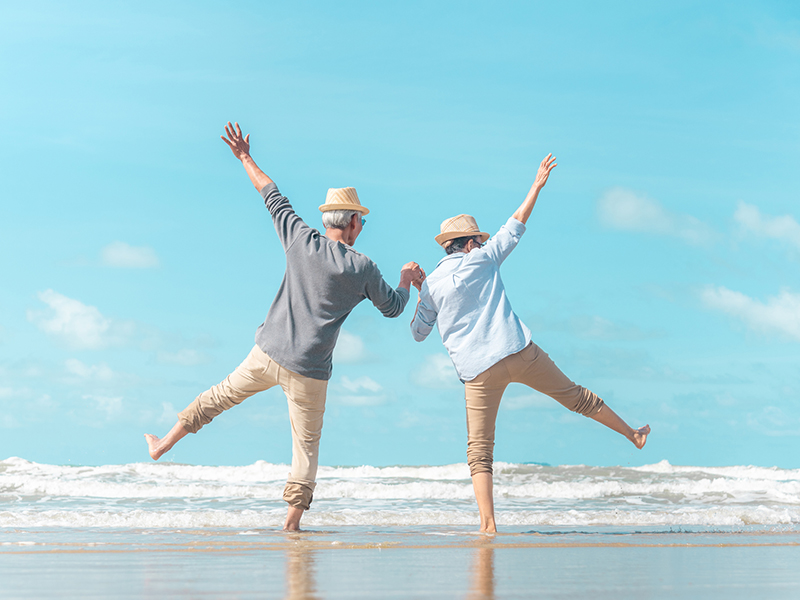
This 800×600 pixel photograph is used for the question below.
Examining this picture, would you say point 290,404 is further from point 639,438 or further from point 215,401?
point 639,438

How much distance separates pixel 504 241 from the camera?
5.12 meters

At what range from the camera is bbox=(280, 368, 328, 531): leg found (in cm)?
496

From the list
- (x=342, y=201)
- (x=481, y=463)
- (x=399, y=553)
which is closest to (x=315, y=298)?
(x=342, y=201)

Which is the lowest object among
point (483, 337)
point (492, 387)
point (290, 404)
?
point (290, 404)

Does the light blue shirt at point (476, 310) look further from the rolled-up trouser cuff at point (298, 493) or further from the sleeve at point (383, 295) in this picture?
the rolled-up trouser cuff at point (298, 493)

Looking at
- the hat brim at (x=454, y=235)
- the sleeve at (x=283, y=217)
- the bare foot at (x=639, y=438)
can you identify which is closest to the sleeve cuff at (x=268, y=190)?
the sleeve at (x=283, y=217)

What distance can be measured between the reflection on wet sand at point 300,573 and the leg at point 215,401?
4.20ft

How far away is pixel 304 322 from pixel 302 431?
0.83m

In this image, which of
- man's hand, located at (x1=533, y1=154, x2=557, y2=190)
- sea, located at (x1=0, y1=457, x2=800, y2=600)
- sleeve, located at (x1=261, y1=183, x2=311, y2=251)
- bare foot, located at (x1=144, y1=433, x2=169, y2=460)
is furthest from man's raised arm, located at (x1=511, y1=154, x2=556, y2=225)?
bare foot, located at (x1=144, y1=433, x2=169, y2=460)

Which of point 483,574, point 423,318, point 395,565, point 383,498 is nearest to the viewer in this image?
point 483,574

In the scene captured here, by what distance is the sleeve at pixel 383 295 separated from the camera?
483 centimetres

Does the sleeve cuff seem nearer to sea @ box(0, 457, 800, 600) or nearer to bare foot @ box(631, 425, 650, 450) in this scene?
sea @ box(0, 457, 800, 600)

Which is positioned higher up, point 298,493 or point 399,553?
point 298,493

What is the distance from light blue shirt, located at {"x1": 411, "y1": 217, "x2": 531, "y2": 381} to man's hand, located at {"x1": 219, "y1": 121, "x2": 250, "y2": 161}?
5.73ft
